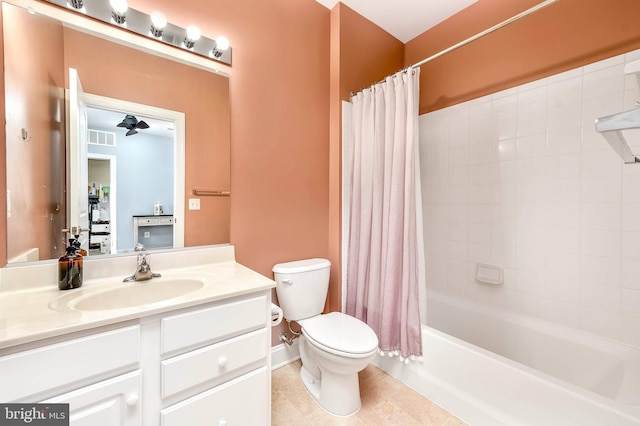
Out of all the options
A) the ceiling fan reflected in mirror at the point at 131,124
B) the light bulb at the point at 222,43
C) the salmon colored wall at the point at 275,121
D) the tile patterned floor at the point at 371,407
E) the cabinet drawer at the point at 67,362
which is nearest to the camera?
the cabinet drawer at the point at 67,362

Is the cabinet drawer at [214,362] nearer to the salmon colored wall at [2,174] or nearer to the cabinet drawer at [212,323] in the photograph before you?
the cabinet drawer at [212,323]

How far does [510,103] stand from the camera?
1.85m

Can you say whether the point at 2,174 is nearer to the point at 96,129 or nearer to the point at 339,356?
the point at 96,129

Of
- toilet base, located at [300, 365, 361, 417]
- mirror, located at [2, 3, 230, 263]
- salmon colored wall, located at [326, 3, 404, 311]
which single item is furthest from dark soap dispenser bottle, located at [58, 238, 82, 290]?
salmon colored wall, located at [326, 3, 404, 311]

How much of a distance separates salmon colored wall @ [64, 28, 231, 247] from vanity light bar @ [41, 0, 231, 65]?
0.34 feet

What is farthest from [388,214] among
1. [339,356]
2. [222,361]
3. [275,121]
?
[222,361]

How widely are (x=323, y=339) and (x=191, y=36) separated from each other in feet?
5.79

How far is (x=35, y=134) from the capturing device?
3.62ft

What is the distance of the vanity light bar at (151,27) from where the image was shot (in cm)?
119

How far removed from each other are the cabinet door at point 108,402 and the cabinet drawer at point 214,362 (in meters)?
0.08

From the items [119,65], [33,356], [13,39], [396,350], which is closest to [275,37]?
[119,65]

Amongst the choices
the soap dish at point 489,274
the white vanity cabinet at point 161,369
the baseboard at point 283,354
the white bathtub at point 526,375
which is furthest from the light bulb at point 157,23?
the soap dish at point 489,274

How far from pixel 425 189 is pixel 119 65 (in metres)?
2.26

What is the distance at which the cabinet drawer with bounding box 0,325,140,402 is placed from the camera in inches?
26.5
